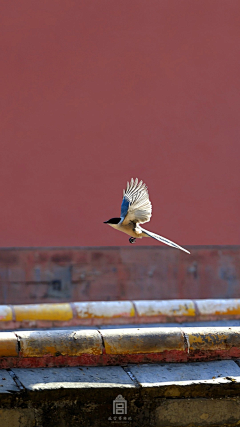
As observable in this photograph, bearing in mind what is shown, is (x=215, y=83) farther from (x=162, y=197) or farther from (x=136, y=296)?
(x=136, y=296)

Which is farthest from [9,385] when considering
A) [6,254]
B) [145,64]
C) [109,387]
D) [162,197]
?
[145,64]

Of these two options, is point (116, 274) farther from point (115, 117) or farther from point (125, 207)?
point (125, 207)

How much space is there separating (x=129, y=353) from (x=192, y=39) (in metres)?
5.56

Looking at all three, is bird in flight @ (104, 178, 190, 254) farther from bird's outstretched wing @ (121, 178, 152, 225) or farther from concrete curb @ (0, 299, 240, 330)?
concrete curb @ (0, 299, 240, 330)

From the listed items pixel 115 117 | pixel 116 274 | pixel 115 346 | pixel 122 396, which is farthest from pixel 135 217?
pixel 116 274

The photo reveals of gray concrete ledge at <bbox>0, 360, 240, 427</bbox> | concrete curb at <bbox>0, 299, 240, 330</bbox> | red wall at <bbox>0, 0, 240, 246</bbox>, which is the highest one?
red wall at <bbox>0, 0, 240, 246</bbox>

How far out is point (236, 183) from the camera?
30.8ft

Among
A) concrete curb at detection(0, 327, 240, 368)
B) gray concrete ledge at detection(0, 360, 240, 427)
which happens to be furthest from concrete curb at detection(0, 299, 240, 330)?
A: gray concrete ledge at detection(0, 360, 240, 427)

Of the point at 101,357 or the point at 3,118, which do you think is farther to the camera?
the point at 3,118

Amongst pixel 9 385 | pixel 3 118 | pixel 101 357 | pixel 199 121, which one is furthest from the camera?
pixel 199 121

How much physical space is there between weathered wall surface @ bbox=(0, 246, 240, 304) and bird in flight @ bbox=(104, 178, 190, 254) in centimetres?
407

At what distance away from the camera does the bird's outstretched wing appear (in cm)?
459

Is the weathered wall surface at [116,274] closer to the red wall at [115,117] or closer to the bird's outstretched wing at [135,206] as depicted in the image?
the red wall at [115,117]

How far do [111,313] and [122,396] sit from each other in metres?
2.13
